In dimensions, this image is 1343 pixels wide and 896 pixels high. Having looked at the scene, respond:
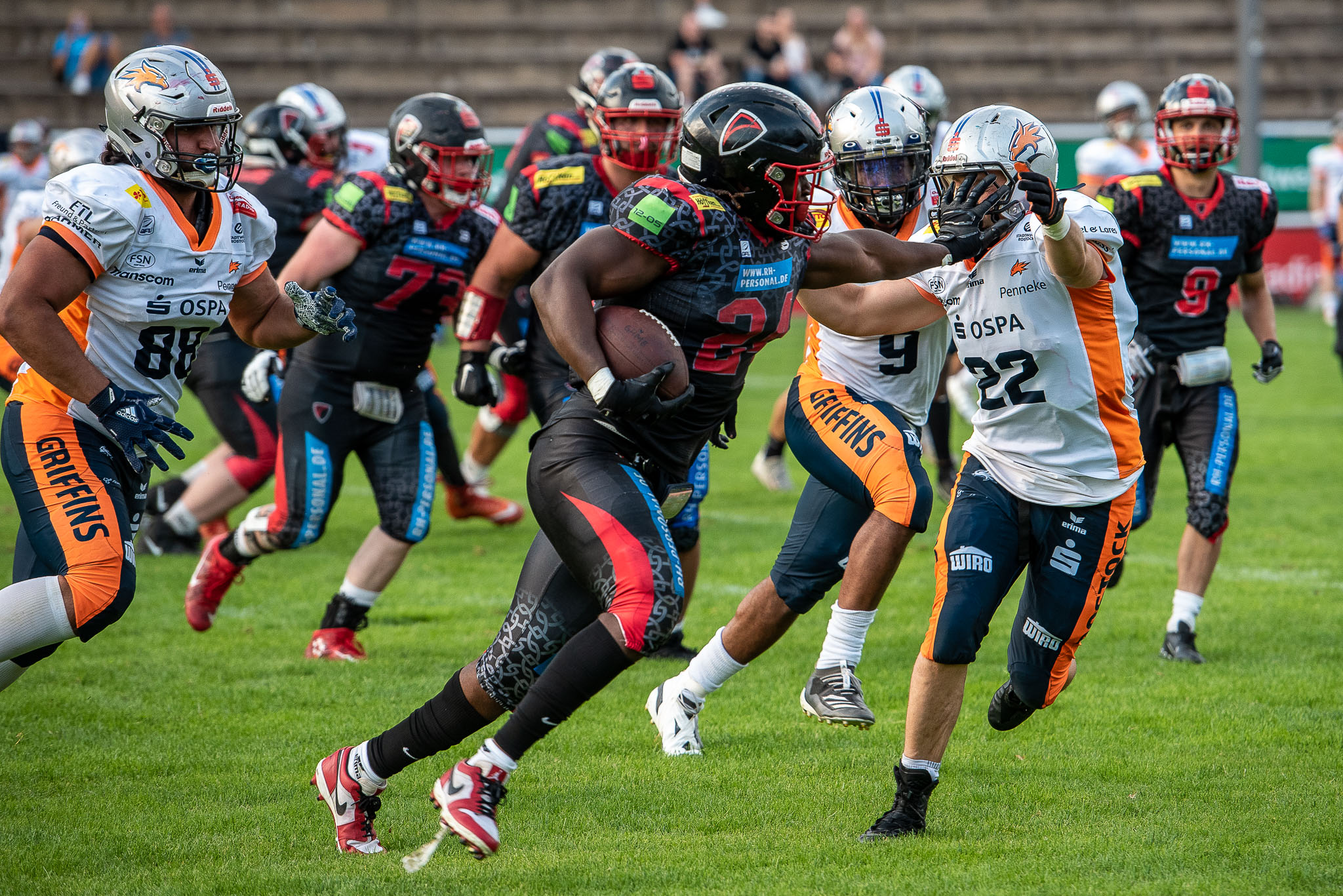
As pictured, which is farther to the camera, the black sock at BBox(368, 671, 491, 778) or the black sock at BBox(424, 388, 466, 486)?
the black sock at BBox(424, 388, 466, 486)

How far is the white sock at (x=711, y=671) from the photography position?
4863 millimetres

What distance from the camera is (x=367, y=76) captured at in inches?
831

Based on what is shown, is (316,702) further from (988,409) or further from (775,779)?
(988,409)

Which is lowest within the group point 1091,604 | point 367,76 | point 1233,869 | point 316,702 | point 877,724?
point 367,76

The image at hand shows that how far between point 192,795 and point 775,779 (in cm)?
173

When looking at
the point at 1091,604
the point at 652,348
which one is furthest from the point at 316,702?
the point at 1091,604

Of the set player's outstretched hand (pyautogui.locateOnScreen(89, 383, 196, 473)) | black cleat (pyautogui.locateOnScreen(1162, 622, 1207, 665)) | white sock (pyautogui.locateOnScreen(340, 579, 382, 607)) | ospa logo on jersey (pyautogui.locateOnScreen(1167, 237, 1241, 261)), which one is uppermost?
ospa logo on jersey (pyautogui.locateOnScreen(1167, 237, 1241, 261))

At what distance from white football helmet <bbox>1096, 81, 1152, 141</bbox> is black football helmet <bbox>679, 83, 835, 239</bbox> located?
8.21 metres

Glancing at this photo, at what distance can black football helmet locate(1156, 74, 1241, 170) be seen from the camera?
6121mm

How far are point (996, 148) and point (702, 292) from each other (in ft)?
3.08

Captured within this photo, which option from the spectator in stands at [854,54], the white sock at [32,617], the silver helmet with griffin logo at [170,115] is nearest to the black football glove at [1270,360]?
the silver helmet with griffin logo at [170,115]

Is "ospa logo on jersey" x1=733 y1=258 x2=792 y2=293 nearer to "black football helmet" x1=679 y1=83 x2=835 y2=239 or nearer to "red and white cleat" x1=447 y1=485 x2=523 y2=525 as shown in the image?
"black football helmet" x1=679 y1=83 x2=835 y2=239

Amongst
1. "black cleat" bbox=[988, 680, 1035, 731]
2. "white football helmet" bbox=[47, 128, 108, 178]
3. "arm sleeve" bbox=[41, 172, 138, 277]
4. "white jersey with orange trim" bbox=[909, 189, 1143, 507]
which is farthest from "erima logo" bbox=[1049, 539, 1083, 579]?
"white football helmet" bbox=[47, 128, 108, 178]

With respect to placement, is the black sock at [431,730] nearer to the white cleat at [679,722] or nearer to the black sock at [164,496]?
the white cleat at [679,722]
